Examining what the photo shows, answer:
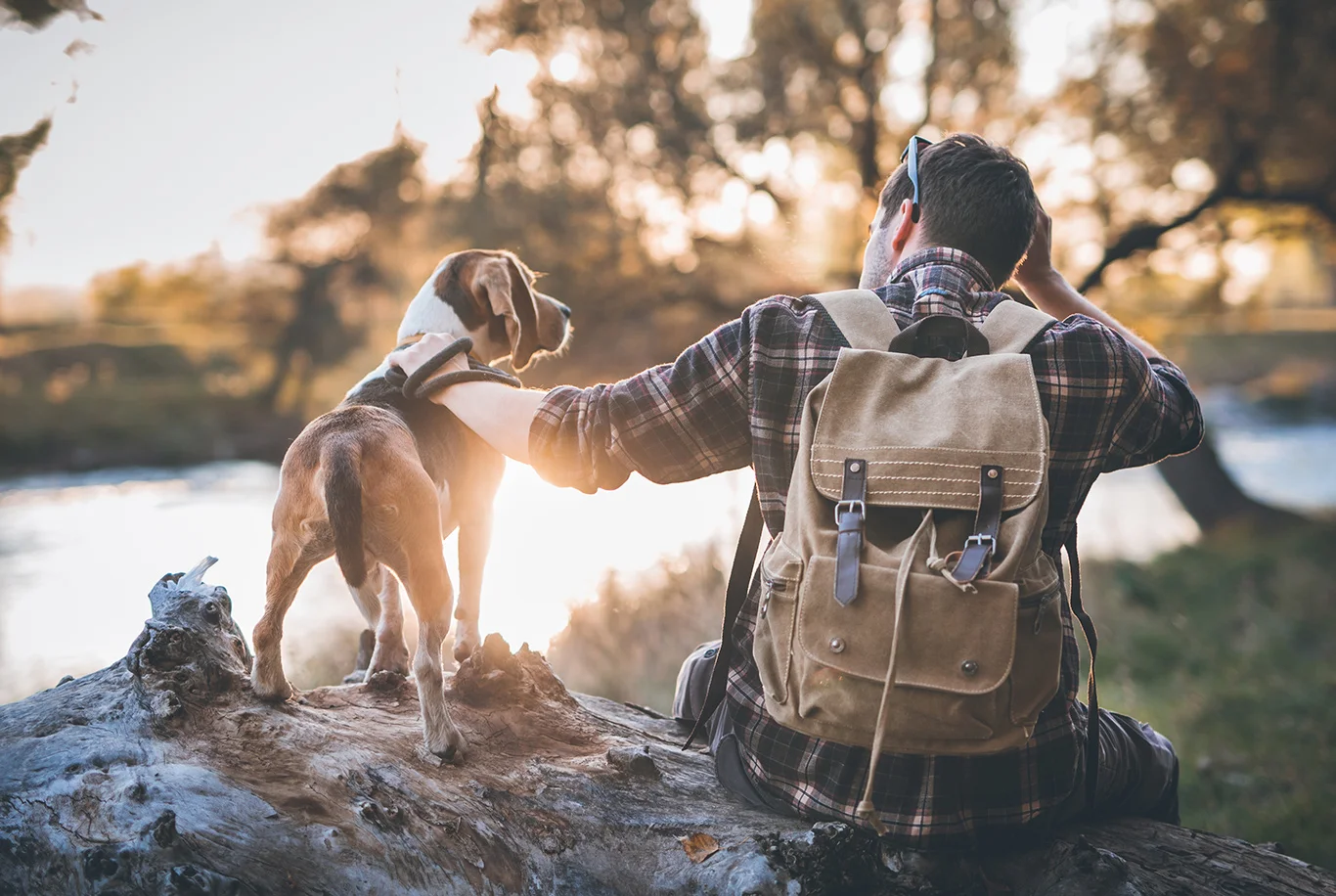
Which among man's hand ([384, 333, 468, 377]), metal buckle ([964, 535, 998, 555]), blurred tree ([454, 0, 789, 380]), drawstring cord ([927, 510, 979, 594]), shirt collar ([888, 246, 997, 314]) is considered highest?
blurred tree ([454, 0, 789, 380])

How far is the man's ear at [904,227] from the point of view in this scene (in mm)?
2240

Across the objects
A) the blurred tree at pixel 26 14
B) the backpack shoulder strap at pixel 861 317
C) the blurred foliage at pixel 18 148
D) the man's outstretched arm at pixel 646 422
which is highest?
the blurred tree at pixel 26 14

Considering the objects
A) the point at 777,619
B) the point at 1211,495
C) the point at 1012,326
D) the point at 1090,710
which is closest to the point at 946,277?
the point at 1012,326

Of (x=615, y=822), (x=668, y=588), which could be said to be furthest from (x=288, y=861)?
(x=668, y=588)

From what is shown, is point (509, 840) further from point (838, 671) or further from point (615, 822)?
point (838, 671)

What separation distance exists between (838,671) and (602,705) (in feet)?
4.61

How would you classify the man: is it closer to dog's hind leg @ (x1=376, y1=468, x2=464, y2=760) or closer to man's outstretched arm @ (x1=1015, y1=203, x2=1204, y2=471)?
man's outstretched arm @ (x1=1015, y1=203, x2=1204, y2=471)

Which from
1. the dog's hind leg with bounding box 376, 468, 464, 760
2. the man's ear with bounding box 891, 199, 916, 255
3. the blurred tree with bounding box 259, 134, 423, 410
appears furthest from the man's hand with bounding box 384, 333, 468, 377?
the blurred tree with bounding box 259, 134, 423, 410

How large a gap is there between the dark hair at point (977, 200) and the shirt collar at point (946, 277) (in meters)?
0.05

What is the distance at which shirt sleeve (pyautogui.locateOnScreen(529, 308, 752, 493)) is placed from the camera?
210cm

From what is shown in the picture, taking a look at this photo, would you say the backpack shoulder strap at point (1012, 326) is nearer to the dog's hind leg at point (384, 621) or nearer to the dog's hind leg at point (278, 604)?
the dog's hind leg at point (278, 604)

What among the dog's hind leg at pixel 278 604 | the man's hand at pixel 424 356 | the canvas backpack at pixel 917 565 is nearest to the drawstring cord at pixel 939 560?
the canvas backpack at pixel 917 565

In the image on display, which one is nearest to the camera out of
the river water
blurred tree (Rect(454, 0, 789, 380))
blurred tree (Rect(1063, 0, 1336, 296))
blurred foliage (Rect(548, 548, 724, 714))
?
blurred foliage (Rect(548, 548, 724, 714))

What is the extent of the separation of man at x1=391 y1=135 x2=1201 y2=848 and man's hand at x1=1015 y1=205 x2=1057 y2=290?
270mm
